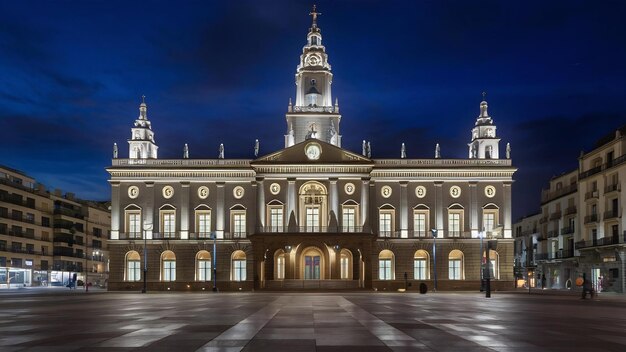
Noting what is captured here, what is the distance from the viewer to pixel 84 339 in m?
17.4

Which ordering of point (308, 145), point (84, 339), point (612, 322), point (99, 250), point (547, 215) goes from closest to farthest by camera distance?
point (84, 339), point (612, 322), point (308, 145), point (547, 215), point (99, 250)

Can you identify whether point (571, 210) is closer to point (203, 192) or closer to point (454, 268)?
point (454, 268)

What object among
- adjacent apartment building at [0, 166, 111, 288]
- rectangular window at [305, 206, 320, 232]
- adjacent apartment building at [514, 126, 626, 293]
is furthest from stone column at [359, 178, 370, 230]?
adjacent apartment building at [0, 166, 111, 288]

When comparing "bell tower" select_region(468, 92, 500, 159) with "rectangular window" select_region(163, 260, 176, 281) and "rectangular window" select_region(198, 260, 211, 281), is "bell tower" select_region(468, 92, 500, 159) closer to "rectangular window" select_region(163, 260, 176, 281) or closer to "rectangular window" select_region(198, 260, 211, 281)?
"rectangular window" select_region(198, 260, 211, 281)

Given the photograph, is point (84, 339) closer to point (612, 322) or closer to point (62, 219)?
point (612, 322)

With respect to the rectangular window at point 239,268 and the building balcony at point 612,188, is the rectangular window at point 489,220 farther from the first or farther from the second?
the rectangular window at point 239,268

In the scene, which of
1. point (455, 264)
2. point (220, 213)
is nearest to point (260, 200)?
point (220, 213)

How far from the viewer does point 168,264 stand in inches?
3307

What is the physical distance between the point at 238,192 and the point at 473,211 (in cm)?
2767

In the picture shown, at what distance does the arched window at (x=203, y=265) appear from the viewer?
83.8 m

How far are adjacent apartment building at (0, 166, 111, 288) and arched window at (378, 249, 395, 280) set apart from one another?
52.2m

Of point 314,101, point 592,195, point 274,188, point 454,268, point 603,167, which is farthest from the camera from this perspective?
point 314,101

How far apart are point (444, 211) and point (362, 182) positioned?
10500 millimetres

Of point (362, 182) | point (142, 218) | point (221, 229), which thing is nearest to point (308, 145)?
point (362, 182)
